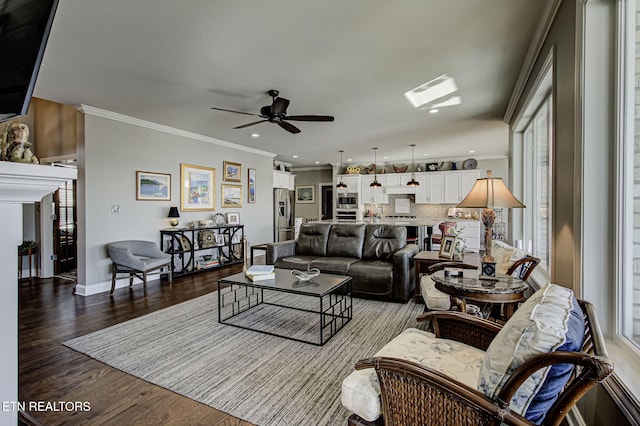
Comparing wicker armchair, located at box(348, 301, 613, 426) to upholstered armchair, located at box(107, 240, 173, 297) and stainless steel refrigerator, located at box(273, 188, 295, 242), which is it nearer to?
upholstered armchair, located at box(107, 240, 173, 297)

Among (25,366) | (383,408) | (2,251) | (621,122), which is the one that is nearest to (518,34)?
(621,122)

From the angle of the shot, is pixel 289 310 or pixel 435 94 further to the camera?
pixel 435 94

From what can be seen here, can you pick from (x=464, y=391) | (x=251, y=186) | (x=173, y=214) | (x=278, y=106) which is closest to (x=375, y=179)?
(x=251, y=186)

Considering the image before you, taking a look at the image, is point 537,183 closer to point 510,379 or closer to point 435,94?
point 435,94

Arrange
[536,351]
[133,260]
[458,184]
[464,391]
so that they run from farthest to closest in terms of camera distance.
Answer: [458,184], [133,260], [464,391], [536,351]

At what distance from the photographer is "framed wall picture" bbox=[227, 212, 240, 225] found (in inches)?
257

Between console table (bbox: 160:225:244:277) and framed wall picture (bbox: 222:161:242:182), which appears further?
framed wall picture (bbox: 222:161:242:182)

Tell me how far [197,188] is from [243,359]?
4162 mm

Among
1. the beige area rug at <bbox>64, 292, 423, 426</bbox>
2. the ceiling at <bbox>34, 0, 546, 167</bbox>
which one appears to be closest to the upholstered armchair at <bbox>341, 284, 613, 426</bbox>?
the beige area rug at <bbox>64, 292, 423, 426</bbox>

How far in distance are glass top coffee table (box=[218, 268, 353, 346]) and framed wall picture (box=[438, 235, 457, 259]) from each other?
3.93 ft

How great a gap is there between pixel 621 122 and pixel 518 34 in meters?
1.52

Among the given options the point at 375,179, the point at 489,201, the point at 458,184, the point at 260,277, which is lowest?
the point at 260,277

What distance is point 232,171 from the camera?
667 centimetres

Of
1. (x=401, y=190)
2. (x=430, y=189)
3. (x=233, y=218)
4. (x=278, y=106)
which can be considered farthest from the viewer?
(x=401, y=190)
